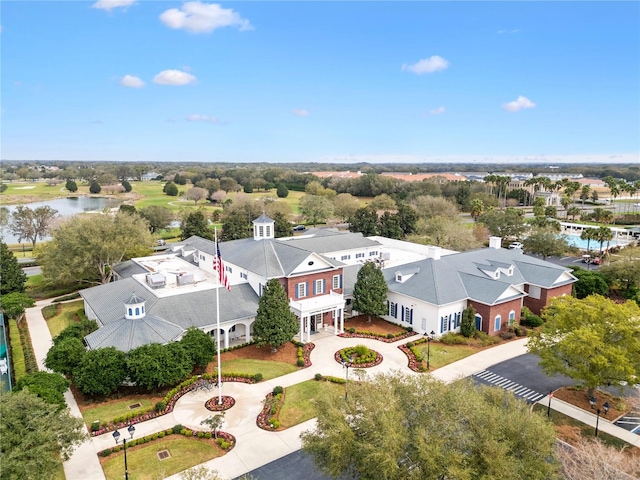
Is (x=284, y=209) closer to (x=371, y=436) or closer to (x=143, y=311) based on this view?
(x=143, y=311)

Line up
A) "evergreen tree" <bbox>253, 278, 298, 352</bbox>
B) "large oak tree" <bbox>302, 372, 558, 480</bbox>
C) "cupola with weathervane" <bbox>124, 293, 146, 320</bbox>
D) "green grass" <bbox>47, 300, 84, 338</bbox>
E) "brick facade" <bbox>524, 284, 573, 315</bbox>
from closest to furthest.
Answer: "large oak tree" <bbox>302, 372, 558, 480</bbox>
"cupola with weathervane" <bbox>124, 293, 146, 320</bbox>
"evergreen tree" <bbox>253, 278, 298, 352</bbox>
"green grass" <bbox>47, 300, 84, 338</bbox>
"brick facade" <bbox>524, 284, 573, 315</bbox>

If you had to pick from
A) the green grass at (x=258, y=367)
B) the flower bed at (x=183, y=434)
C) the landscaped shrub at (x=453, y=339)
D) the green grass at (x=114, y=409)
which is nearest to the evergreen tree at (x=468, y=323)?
the landscaped shrub at (x=453, y=339)

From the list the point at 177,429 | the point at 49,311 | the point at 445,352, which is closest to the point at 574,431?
the point at 445,352

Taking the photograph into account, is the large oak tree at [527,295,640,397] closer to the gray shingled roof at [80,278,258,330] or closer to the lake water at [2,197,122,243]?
the gray shingled roof at [80,278,258,330]

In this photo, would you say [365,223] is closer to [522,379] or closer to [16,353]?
[522,379]

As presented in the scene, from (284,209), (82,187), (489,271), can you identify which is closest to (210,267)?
(489,271)

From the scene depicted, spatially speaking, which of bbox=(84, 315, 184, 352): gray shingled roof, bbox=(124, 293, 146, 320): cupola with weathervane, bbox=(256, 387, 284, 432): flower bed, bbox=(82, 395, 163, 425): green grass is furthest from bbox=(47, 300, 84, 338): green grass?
bbox=(256, 387, 284, 432): flower bed
